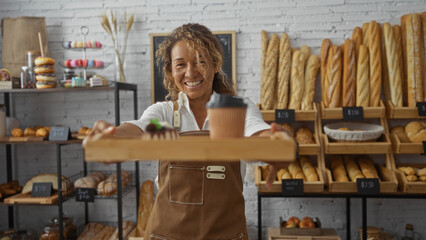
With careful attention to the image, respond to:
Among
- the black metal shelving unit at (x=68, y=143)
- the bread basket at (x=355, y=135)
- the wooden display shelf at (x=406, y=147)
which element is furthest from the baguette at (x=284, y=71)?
the black metal shelving unit at (x=68, y=143)

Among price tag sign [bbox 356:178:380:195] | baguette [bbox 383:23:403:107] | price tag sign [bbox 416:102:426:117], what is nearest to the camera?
price tag sign [bbox 356:178:380:195]

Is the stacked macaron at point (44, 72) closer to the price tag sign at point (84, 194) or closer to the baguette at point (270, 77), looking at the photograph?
the price tag sign at point (84, 194)

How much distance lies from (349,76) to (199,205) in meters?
1.84

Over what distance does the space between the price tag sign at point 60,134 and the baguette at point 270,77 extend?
5.05 ft

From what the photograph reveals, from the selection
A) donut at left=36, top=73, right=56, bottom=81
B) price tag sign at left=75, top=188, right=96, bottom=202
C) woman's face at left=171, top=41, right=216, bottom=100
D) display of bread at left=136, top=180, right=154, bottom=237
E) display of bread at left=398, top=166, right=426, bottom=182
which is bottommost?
display of bread at left=136, top=180, right=154, bottom=237

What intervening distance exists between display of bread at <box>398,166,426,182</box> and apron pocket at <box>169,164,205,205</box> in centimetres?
183

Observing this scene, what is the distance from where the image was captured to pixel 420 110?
2551 millimetres

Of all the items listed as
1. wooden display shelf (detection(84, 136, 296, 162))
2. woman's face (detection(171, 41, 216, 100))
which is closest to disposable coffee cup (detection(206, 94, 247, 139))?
wooden display shelf (detection(84, 136, 296, 162))

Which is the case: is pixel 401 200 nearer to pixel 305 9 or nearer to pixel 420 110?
pixel 420 110

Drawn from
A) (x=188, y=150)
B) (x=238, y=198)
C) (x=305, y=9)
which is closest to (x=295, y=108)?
(x=305, y=9)

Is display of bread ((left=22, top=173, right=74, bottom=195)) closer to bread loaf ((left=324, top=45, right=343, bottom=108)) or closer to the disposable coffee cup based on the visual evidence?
bread loaf ((left=324, top=45, right=343, bottom=108))

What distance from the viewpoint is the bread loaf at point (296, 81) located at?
9.02ft

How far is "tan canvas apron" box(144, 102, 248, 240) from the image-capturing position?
134cm

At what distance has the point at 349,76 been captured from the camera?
2.69 metres
